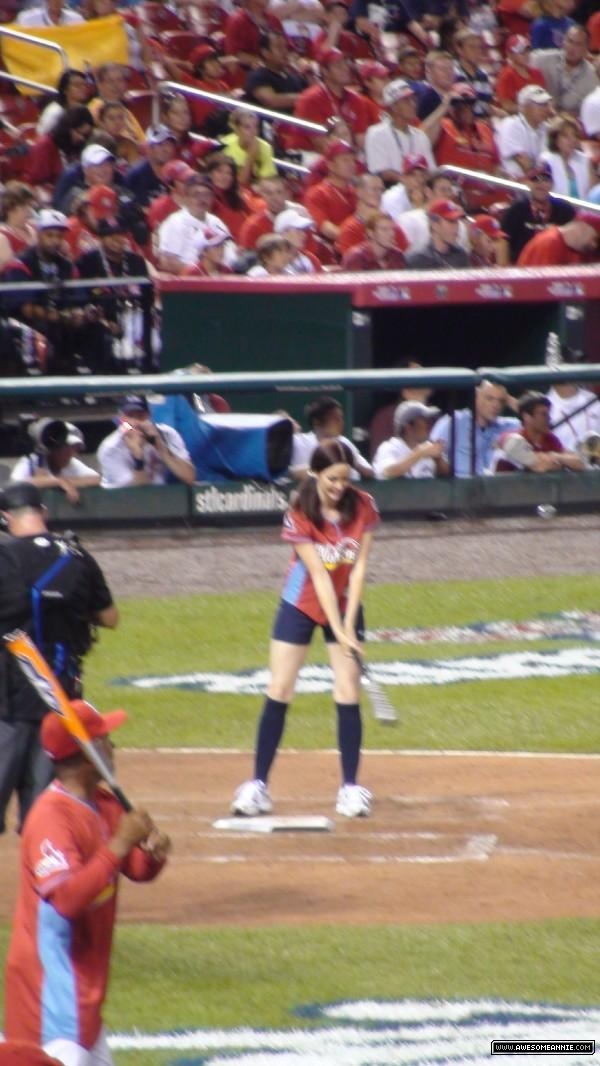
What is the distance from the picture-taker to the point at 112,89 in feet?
60.6

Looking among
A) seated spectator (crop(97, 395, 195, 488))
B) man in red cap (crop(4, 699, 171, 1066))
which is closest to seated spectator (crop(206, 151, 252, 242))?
seated spectator (crop(97, 395, 195, 488))

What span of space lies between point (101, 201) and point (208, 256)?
1.03 meters

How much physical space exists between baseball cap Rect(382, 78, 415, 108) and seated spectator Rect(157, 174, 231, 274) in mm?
2852

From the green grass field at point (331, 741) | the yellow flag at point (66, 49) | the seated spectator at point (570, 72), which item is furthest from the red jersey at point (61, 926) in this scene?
the seated spectator at point (570, 72)

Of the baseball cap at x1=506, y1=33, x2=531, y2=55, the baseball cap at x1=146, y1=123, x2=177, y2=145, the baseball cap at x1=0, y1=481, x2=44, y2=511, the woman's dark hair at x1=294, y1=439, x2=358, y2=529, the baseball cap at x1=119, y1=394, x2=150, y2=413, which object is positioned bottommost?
the baseball cap at x1=119, y1=394, x2=150, y2=413

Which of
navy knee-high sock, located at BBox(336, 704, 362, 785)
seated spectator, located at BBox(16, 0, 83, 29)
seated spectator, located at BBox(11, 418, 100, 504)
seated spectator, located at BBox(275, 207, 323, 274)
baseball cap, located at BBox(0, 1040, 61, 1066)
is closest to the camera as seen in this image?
baseball cap, located at BBox(0, 1040, 61, 1066)

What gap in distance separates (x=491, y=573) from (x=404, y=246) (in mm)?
4047

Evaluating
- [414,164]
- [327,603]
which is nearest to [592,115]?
[414,164]

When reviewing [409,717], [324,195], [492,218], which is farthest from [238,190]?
[409,717]

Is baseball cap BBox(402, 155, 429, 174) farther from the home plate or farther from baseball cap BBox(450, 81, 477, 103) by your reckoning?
the home plate

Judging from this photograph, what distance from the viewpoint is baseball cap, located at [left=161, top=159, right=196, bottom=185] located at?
57.7 ft

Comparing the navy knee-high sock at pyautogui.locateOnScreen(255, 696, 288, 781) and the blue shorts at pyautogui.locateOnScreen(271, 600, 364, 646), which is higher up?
the blue shorts at pyautogui.locateOnScreen(271, 600, 364, 646)

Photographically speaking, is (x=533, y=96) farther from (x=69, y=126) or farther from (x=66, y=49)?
(x=69, y=126)

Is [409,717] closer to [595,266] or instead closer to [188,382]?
Result: [188,382]
